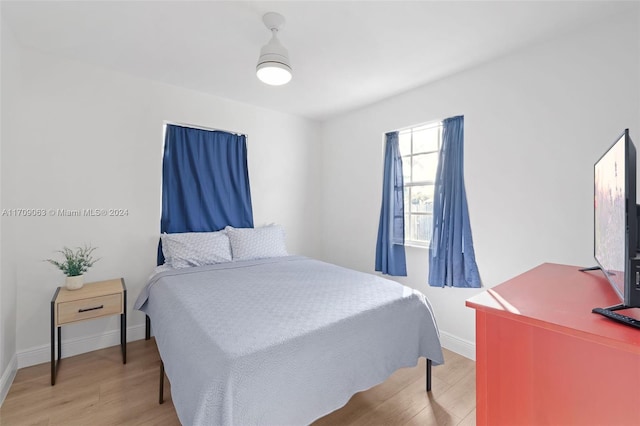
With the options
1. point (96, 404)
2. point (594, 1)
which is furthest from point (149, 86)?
point (594, 1)

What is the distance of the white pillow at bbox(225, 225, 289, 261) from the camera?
3033mm

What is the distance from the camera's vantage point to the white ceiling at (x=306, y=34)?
1.79m

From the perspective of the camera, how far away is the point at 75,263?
2.38 m

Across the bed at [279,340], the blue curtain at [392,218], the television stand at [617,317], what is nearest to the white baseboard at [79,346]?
the bed at [279,340]

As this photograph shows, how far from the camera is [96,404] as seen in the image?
6.10ft

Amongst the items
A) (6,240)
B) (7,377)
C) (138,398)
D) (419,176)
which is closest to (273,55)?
(419,176)

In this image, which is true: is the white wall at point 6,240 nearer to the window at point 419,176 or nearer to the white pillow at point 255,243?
the white pillow at point 255,243

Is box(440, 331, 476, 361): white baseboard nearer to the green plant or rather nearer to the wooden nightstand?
the wooden nightstand

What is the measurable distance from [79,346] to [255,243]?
1.73 meters

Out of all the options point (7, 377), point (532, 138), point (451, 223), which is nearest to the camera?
point (7, 377)

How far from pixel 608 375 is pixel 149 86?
3.61 meters

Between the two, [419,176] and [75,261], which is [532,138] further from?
[75,261]

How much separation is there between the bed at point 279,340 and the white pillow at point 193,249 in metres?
0.33

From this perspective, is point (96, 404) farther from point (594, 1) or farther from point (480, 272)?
point (594, 1)
